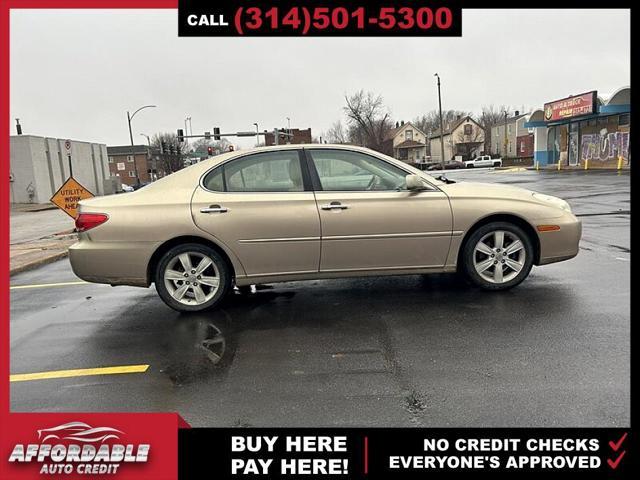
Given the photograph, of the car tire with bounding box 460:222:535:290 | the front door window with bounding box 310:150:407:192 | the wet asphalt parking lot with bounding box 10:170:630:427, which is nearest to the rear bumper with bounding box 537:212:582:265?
the car tire with bounding box 460:222:535:290

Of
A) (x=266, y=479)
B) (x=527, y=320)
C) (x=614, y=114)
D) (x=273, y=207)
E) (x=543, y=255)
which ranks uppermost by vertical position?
(x=614, y=114)

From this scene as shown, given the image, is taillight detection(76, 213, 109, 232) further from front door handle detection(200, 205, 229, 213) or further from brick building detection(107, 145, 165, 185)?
brick building detection(107, 145, 165, 185)

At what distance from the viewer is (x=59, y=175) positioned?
40.2 m

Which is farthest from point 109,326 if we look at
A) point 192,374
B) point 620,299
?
point 620,299

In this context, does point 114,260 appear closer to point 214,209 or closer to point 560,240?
point 214,209

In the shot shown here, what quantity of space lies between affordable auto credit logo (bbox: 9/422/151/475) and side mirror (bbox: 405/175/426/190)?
3156 mm

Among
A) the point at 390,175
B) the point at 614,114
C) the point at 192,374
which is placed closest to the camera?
the point at 192,374

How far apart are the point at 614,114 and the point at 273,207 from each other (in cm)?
3069

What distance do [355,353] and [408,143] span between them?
87105mm

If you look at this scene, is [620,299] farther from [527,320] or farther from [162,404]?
[162,404]

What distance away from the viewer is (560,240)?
4.90 metres

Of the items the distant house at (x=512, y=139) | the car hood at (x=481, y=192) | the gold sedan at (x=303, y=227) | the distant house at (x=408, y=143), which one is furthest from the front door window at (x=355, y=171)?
the distant house at (x=408, y=143)

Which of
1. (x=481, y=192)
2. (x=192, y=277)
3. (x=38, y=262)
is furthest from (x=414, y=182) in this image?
(x=38, y=262)

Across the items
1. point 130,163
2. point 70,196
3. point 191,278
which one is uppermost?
point 130,163
